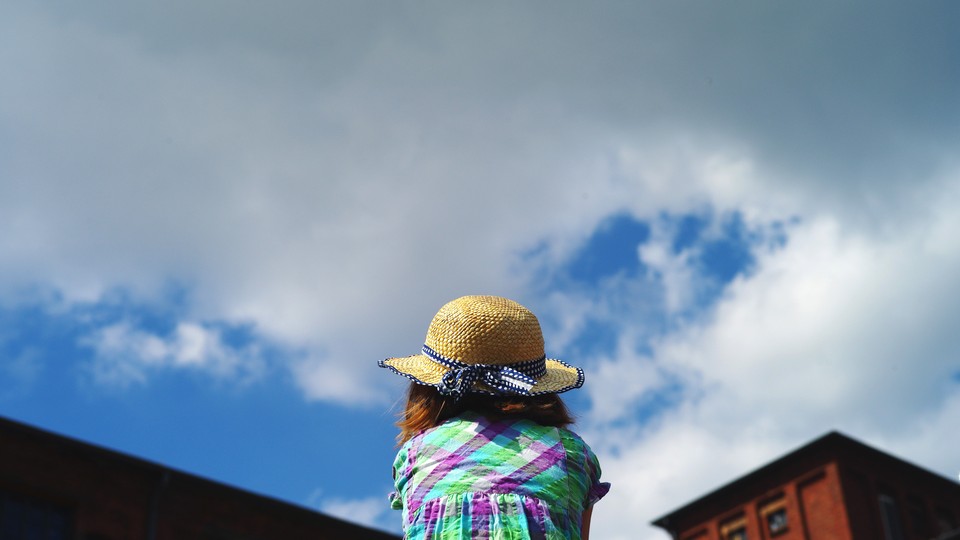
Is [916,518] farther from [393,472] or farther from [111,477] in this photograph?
Result: [393,472]

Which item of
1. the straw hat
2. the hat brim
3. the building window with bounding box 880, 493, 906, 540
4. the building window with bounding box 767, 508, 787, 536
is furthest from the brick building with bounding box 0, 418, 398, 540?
the straw hat

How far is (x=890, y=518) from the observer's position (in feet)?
147

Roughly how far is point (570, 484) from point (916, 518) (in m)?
47.4

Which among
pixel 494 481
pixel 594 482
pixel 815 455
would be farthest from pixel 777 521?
pixel 494 481

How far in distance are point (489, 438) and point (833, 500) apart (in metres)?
42.9

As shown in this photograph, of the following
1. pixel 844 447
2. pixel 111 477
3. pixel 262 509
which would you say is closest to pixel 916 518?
pixel 844 447

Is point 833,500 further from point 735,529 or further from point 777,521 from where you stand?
point 735,529

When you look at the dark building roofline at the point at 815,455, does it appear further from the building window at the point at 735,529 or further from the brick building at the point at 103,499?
the brick building at the point at 103,499

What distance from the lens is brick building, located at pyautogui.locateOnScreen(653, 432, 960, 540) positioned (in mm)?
43500

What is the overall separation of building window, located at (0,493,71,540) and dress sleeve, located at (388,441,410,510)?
28744mm

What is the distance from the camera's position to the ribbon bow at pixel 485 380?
3697 millimetres

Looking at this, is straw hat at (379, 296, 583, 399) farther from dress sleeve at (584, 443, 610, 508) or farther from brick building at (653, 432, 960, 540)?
brick building at (653, 432, 960, 540)

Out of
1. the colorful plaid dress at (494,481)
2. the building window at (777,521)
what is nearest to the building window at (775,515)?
the building window at (777,521)

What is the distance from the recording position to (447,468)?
3.51m
